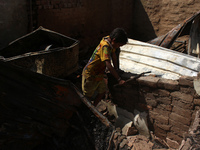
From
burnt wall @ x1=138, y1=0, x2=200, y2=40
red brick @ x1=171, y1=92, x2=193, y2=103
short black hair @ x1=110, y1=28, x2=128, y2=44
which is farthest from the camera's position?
burnt wall @ x1=138, y1=0, x2=200, y2=40

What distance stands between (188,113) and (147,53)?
184 centimetres

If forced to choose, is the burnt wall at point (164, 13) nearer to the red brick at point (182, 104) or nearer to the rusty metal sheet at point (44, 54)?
the rusty metal sheet at point (44, 54)

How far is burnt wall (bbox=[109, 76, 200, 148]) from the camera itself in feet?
11.3

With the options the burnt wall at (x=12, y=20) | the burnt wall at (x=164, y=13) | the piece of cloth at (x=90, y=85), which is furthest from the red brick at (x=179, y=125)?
the burnt wall at (x=164, y=13)

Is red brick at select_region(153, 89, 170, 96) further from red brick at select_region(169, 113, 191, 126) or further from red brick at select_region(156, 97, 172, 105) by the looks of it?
red brick at select_region(169, 113, 191, 126)

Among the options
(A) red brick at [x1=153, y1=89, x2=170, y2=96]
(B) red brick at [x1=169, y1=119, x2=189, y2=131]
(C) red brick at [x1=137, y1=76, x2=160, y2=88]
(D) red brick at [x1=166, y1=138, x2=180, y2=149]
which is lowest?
(D) red brick at [x1=166, y1=138, x2=180, y2=149]

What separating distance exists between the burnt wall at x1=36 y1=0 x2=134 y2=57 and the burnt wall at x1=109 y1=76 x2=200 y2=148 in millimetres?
2875

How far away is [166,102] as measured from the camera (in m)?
3.70

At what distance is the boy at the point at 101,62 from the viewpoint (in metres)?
3.30

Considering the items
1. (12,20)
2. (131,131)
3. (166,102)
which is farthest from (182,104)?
(12,20)

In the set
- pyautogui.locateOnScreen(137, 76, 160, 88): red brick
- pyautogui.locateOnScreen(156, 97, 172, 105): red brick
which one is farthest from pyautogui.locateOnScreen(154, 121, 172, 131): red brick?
pyautogui.locateOnScreen(137, 76, 160, 88): red brick

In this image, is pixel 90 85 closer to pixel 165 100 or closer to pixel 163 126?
pixel 165 100

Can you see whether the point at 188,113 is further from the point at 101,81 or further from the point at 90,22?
the point at 90,22

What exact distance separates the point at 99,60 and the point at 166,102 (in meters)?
1.53
